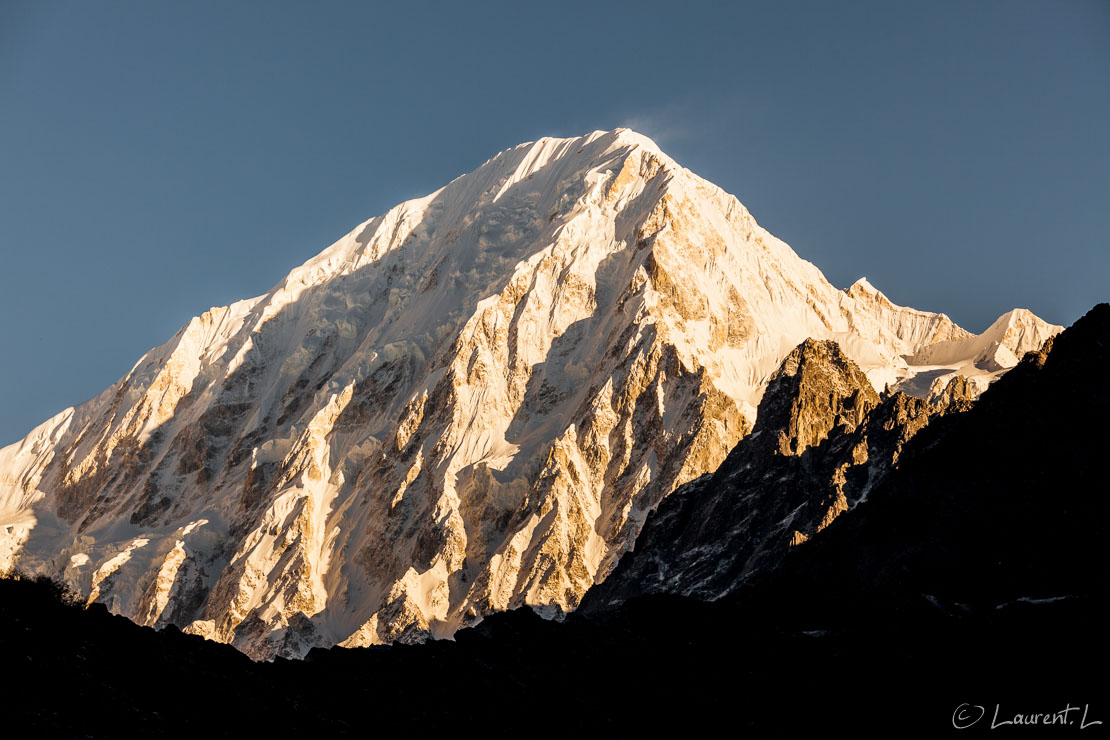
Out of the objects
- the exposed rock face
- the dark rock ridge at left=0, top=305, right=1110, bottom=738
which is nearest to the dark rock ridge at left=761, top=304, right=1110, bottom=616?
the dark rock ridge at left=0, top=305, right=1110, bottom=738

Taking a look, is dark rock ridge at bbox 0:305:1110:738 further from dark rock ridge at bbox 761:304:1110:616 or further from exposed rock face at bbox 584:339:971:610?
exposed rock face at bbox 584:339:971:610

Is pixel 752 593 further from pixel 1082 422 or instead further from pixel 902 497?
pixel 1082 422

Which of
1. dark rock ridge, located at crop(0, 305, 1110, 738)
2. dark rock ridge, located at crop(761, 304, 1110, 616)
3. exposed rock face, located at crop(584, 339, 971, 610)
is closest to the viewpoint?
dark rock ridge, located at crop(0, 305, 1110, 738)

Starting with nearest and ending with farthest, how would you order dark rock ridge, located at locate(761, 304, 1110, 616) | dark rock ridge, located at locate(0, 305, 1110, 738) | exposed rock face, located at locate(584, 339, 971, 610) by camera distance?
dark rock ridge, located at locate(0, 305, 1110, 738) → dark rock ridge, located at locate(761, 304, 1110, 616) → exposed rock face, located at locate(584, 339, 971, 610)

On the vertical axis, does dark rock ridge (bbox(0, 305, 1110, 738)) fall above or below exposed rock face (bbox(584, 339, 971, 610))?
below

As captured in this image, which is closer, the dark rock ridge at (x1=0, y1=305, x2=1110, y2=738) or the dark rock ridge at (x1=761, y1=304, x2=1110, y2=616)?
the dark rock ridge at (x1=0, y1=305, x2=1110, y2=738)

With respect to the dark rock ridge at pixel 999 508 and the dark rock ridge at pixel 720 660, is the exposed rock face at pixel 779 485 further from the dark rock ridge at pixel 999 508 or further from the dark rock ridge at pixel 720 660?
the dark rock ridge at pixel 720 660

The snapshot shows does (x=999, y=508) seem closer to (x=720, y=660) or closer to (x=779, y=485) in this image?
(x=720, y=660)

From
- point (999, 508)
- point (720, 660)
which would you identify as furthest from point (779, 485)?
point (720, 660)

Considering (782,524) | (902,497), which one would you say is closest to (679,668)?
(902,497)

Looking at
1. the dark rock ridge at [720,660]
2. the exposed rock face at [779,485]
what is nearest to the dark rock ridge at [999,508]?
the dark rock ridge at [720,660]
